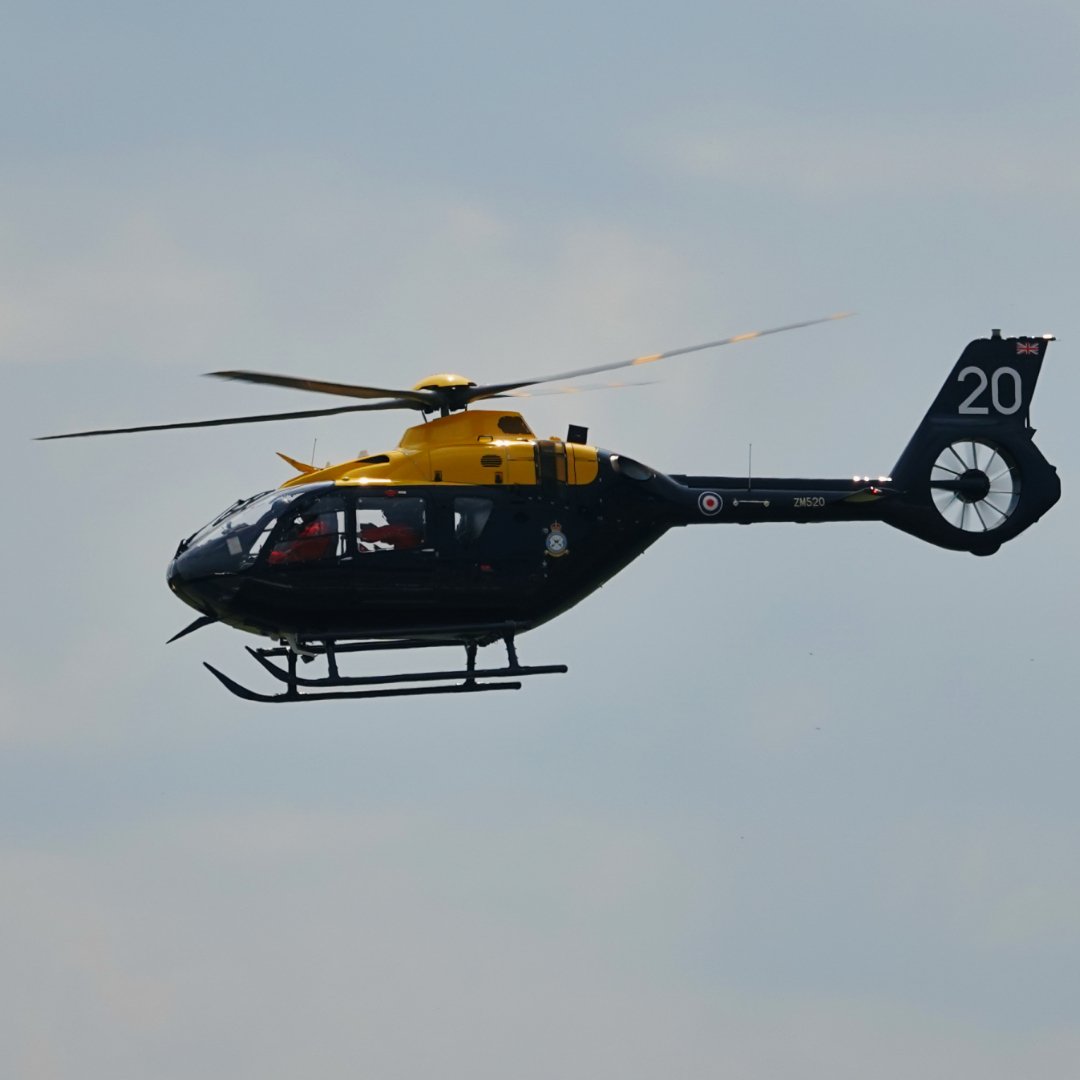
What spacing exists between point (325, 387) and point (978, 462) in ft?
29.9

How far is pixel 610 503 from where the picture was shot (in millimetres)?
26984

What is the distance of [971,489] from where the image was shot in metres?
29.3

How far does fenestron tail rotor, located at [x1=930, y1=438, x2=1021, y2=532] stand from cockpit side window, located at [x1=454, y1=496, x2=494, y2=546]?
6.53m

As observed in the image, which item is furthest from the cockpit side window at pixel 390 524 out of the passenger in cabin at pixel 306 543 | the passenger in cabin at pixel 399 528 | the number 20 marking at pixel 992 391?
the number 20 marking at pixel 992 391

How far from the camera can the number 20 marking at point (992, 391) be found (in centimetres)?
3014

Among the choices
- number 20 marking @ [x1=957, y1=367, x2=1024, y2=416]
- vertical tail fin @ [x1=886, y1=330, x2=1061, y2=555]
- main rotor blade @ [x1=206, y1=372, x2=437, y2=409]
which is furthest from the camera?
number 20 marking @ [x1=957, y1=367, x2=1024, y2=416]

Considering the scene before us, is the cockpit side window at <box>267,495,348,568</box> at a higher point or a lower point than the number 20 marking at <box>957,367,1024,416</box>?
lower

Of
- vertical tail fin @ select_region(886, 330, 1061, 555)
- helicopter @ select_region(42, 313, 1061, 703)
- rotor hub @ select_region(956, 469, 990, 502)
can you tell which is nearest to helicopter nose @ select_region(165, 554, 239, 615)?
helicopter @ select_region(42, 313, 1061, 703)

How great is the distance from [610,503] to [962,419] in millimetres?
5887

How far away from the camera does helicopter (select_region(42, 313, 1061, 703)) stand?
84.1 ft

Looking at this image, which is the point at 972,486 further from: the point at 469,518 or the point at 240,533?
the point at 240,533

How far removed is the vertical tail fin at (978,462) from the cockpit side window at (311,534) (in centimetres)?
763

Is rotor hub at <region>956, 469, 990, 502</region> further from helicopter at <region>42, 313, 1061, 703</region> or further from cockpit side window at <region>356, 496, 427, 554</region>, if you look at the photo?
cockpit side window at <region>356, 496, 427, 554</region>

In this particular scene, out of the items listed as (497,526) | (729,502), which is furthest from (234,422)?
(729,502)
